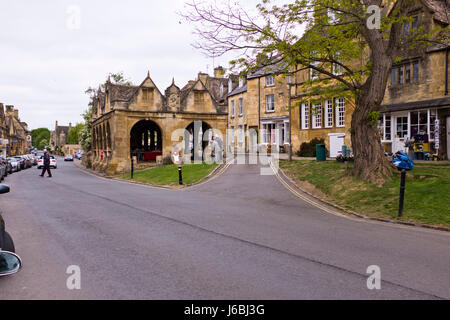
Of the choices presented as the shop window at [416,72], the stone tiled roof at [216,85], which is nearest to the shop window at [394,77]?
the shop window at [416,72]

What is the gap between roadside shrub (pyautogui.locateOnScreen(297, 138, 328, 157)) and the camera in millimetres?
28375

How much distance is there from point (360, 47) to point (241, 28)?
21.8 feet

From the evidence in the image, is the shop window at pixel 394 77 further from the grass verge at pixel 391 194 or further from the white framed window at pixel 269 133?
the white framed window at pixel 269 133

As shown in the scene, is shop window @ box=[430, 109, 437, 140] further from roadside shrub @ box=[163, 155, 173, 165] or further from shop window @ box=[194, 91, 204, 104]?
roadside shrub @ box=[163, 155, 173, 165]

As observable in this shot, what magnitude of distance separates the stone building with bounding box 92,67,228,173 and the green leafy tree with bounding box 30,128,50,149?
147830mm

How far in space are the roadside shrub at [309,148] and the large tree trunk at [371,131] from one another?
555 inches

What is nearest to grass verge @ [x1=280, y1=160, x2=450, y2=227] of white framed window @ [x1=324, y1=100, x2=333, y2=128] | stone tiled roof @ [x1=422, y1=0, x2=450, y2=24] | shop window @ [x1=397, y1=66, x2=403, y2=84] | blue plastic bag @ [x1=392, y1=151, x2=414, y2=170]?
blue plastic bag @ [x1=392, y1=151, x2=414, y2=170]

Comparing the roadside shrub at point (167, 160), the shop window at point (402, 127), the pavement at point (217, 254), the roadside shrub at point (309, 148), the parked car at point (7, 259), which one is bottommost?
the pavement at point (217, 254)

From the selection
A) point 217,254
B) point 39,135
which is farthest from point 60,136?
point 217,254

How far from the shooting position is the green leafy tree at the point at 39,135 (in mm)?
166750

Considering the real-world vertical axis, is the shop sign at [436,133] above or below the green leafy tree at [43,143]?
below

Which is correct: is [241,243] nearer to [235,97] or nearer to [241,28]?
[241,28]

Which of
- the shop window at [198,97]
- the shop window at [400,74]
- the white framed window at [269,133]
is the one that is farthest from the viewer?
the white framed window at [269,133]

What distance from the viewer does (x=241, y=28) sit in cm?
1260
